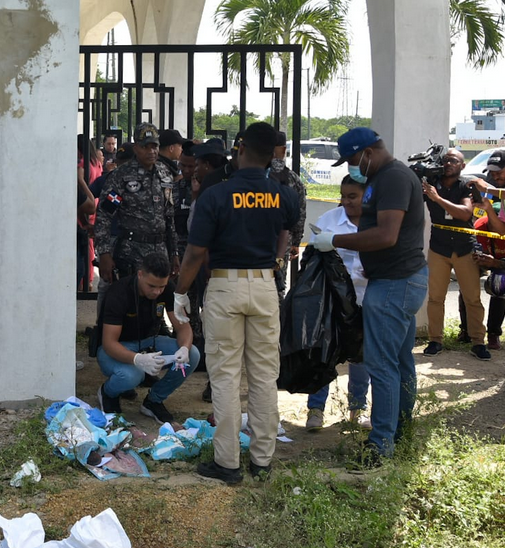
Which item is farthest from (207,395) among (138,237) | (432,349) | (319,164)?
(319,164)

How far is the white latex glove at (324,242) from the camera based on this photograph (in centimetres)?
502

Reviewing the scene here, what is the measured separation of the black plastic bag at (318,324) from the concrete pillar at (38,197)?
4.68ft

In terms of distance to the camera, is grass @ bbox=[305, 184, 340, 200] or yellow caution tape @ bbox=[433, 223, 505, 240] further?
grass @ bbox=[305, 184, 340, 200]

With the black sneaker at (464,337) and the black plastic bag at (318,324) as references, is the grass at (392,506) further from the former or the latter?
the black sneaker at (464,337)

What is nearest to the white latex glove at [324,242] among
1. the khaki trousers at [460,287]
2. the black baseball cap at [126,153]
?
the khaki trousers at [460,287]

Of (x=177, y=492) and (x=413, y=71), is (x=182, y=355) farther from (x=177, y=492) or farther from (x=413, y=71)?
(x=413, y=71)

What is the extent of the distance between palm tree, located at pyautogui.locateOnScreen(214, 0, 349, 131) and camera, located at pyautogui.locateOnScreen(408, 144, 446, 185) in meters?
13.9

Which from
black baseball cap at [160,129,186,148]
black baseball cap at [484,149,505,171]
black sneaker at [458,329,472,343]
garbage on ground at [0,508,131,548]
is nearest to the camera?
garbage on ground at [0,508,131,548]

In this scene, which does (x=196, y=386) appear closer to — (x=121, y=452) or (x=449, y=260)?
(x=121, y=452)

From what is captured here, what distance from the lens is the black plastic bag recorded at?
4.99 m

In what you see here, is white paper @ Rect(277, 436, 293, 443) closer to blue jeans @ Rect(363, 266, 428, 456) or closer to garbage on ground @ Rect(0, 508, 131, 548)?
blue jeans @ Rect(363, 266, 428, 456)

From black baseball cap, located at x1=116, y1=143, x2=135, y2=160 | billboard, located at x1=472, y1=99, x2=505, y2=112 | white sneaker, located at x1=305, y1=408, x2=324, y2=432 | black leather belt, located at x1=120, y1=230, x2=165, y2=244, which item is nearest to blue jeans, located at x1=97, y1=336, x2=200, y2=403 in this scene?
white sneaker, located at x1=305, y1=408, x2=324, y2=432

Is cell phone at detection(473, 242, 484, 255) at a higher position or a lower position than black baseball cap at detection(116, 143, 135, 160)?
lower

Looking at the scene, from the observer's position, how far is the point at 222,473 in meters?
4.64
